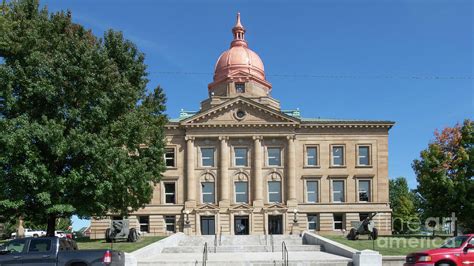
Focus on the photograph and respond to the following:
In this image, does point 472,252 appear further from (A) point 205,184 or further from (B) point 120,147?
(A) point 205,184

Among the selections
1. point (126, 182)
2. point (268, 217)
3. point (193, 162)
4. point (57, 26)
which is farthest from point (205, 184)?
point (57, 26)

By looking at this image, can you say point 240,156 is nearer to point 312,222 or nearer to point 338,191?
point 312,222

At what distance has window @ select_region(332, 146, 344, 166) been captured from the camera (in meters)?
51.3

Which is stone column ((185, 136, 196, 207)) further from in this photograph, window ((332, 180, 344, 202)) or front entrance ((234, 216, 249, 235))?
window ((332, 180, 344, 202))

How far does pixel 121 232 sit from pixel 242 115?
726 inches

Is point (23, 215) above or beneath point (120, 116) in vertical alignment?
beneath

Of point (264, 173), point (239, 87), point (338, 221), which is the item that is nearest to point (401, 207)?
point (338, 221)

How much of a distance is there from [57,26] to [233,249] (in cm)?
1679

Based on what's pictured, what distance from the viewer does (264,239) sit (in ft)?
136

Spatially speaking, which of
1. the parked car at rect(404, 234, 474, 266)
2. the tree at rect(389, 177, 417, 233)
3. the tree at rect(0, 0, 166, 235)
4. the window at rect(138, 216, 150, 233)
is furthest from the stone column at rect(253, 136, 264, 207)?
the parked car at rect(404, 234, 474, 266)

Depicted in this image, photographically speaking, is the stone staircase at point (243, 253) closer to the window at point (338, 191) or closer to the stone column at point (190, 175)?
the stone column at point (190, 175)

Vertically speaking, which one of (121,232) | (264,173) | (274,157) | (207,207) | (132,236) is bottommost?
(132,236)

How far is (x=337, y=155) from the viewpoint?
51.4 metres

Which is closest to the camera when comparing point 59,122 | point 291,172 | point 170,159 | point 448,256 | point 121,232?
point 448,256
